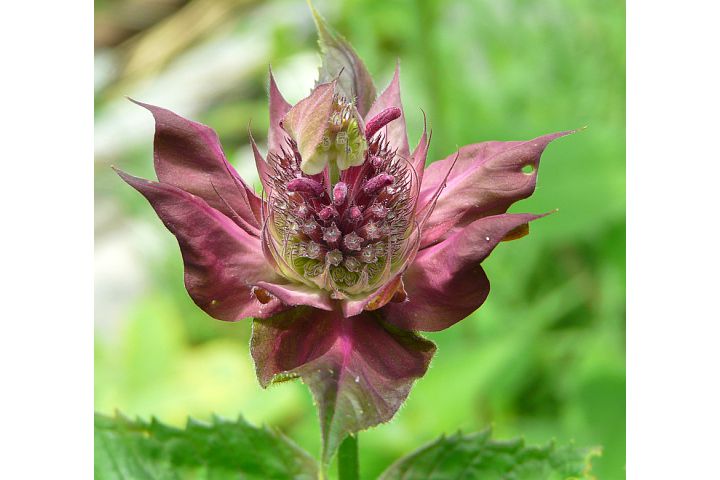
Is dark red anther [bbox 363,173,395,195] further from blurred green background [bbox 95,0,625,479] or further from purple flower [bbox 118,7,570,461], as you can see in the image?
blurred green background [bbox 95,0,625,479]

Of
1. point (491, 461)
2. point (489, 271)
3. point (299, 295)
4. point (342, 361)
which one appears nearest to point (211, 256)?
point (299, 295)

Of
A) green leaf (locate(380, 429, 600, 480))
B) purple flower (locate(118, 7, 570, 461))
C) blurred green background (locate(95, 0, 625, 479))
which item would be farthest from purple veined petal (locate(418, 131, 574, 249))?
blurred green background (locate(95, 0, 625, 479))

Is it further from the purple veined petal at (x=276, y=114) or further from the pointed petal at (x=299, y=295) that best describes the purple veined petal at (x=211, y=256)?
the purple veined petal at (x=276, y=114)

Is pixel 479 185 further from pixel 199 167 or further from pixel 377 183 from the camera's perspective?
pixel 199 167

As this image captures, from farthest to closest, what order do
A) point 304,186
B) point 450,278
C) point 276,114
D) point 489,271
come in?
point 489,271 < point 276,114 < point 304,186 < point 450,278

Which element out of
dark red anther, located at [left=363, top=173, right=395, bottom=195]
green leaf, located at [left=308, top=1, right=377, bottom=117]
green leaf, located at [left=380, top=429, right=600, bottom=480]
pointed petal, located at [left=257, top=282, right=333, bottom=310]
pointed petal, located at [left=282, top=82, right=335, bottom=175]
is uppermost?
green leaf, located at [left=308, top=1, right=377, bottom=117]

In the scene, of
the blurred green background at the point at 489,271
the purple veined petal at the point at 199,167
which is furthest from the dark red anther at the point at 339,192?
the blurred green background at the point at 489,271

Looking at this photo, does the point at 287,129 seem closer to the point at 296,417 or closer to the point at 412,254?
the point at 412,254
